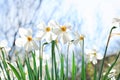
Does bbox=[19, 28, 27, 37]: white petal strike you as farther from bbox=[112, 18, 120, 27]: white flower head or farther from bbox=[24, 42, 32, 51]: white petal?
bbox=[112, 18, 120, 27]: white flower head

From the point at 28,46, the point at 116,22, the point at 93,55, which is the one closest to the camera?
the point at 116,22

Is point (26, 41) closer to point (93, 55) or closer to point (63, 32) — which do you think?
point (63, 32)

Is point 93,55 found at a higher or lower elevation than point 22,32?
lower

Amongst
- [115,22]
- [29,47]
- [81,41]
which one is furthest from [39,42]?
[115,22]

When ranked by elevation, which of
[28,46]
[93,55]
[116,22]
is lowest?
[93,55]

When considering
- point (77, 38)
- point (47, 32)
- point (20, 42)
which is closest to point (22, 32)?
point (20, 42)

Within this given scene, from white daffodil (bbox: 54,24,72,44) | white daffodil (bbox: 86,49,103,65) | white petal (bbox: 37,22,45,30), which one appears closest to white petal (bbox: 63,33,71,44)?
white daffodil (bbox: 54,24,72,44)

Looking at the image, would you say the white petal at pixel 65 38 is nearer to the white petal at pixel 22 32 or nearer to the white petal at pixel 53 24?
the white petal at pixel 53 24
